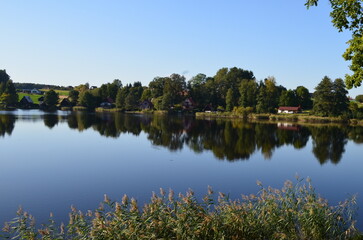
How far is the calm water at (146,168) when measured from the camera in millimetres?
14945

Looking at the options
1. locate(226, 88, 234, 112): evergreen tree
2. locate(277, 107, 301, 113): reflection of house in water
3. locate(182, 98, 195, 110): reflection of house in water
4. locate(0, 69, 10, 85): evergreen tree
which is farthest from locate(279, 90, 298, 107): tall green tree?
locate(0, 69, 10, 85): evergreen tree

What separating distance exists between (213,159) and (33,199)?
1430 centimetres

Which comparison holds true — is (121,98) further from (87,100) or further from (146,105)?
(87,100)

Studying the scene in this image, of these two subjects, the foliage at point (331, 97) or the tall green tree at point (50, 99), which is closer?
the foliage at point (331, 97)

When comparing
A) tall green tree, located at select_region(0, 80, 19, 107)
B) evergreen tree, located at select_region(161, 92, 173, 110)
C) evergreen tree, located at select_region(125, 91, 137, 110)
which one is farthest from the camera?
evergreen tree, located at select_region(125, 91, 137, 110)

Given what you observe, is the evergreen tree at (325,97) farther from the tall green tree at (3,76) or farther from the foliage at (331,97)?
the tall green tree at (3,76)

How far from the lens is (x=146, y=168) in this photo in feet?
70.1

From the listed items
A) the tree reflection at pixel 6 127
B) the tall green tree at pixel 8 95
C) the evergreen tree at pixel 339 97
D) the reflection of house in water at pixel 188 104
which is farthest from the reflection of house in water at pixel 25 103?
the evergreen tree at pixel 339 97

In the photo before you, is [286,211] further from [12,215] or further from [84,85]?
[84,85]

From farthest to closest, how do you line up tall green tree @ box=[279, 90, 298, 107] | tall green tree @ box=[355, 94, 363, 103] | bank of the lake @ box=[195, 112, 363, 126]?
1. tall green tree @ box=[355, 94, 363, 103]
2. tall green tree @ box=[279, 90, 298, 107]
3. bank of the lake @ box=[195, 112, 363, 126]

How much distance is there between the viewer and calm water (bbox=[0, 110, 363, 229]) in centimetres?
1495

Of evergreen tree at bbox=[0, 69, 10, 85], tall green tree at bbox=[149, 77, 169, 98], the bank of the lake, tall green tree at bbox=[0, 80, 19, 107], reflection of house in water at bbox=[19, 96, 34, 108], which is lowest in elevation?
the bank of the lake

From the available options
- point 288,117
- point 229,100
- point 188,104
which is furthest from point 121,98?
point 288,117

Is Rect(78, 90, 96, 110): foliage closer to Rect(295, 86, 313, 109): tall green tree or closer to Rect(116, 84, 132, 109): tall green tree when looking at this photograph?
Rect(116, 84, 132, 109): tall green tree
